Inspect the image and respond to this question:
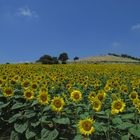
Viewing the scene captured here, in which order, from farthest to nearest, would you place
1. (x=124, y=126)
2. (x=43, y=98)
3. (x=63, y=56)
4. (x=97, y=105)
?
(x=63, y=56) < (x=43, y=98) < (x=97, y=105) < (x=124, y=126)

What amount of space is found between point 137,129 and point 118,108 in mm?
539

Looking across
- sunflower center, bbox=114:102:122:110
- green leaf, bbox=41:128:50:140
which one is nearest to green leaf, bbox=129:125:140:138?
sunflower center, bbox=114:102:122:110

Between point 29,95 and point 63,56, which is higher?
point 63,56

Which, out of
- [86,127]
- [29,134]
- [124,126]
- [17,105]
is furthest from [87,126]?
[17,105]

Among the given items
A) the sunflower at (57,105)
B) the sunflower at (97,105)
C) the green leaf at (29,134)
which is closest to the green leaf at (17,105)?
the green leaf at (29,134)

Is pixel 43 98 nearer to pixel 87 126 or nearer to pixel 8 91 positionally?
pixel 8 91

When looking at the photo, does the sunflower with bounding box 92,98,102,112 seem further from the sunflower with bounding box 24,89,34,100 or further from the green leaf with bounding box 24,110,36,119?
the sunflower with bounding box 24,89,34,100

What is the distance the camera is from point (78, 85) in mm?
12055

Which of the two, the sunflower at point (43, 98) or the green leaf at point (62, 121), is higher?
the sunflower at point (43, 98)

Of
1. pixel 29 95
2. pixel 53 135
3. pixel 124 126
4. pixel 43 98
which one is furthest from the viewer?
pixel 29 95

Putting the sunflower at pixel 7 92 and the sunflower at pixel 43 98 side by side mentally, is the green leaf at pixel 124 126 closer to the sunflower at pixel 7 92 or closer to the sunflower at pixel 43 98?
the sunflower at pixel 43 98

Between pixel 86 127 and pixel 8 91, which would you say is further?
pixel 8 91

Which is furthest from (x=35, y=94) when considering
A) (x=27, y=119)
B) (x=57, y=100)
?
(x=57, y=100)

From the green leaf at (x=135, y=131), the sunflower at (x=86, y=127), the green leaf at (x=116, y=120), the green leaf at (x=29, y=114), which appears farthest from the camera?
the green leaf at (x=29, y=114)
